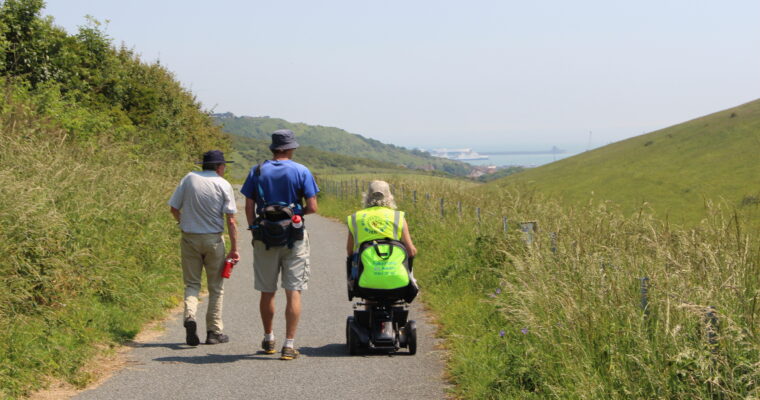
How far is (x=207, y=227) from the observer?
29.0 feet

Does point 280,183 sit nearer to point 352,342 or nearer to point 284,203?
point 284,203

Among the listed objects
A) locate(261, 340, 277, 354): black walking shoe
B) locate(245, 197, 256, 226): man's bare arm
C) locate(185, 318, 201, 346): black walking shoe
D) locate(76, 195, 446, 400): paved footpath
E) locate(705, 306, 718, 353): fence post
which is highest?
locate(245, 197, 256, 226): man's bare arm

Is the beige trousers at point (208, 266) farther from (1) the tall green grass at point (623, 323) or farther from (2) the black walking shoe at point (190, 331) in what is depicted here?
(1) the tall green grass at point (623, 323)

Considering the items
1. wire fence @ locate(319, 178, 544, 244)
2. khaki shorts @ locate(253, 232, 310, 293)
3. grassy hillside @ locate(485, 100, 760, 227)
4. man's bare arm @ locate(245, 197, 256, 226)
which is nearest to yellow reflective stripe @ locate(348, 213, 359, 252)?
khaki shorts @ locate(253, 232, 310, 293)

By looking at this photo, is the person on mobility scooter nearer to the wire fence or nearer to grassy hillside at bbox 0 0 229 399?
the wire fence

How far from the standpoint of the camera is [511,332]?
7.65 m

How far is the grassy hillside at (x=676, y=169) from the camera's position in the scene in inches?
2502

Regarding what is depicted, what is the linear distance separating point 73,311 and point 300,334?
2.55 m

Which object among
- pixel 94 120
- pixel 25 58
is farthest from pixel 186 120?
pixel 94 120

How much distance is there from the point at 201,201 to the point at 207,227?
11.6 inches

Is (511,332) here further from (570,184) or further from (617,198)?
(570,184)

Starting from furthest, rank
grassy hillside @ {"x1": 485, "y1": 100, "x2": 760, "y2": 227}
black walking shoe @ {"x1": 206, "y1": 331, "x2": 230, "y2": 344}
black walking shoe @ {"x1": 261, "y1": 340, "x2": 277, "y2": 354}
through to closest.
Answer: grassy hillside @ {"x1": 485, "y1": 100, "x2": 760, "y2": 227}, black walking shoe @ {"x1": 206, "y1": 331, "x2": 230, "y2": 344}, black walking shoe @ {"x1": 261, "y1": 340, "x2": 277, "y2": 354}

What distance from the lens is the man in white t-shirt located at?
880 centimetres

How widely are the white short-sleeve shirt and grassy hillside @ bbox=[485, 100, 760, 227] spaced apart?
156 ft
